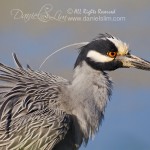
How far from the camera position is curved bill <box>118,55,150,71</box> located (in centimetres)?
2012

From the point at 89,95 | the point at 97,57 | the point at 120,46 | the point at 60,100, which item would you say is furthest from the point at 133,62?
the point at 60,100

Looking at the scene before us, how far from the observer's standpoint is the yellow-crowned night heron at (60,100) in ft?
63.5

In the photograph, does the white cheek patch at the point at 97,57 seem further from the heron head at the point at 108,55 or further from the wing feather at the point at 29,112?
the wing feather at the point at 29,112

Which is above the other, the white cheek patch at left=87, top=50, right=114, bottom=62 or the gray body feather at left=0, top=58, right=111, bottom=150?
the white cheek patch at left=87, top=50, right=114, bottom=62

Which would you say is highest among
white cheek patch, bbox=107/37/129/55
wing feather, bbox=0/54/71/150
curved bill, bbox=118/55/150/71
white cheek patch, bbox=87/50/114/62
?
white cheek patch, bbox=107/37/129/55

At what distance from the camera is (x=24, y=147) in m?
19.4

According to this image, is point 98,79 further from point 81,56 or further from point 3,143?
point 3,143

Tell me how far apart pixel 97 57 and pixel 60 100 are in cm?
88

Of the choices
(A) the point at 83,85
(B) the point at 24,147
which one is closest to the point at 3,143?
(B) the point at 24,147

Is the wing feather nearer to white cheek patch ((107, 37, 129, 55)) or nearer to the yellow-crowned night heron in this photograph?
the yellow-crowned night heron

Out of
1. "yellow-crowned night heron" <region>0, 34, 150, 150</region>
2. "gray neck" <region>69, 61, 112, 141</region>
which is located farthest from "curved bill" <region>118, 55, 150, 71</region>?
"gray neck" <region>69, 61, 112, 141</region>

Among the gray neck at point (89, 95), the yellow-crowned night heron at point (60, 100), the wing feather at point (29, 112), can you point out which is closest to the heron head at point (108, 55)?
the yellow-crowned night heron at point (60, 100)

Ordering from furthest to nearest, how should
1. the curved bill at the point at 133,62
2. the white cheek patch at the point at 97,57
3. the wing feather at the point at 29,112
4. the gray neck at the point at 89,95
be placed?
the curved bill at the point at 133,62 → the white cheek patch at the point at 97,57 → the gray neck at the point at 89,95 → the wing feather at the point at 29,112

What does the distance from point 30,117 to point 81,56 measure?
1288 millimetres
